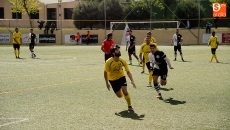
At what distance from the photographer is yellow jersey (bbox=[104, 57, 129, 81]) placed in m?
10.9

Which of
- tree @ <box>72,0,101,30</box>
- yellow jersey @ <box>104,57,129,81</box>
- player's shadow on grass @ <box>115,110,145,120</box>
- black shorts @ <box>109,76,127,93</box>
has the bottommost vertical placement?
player's shadow on grass @ <box>115,110,145,120</box>

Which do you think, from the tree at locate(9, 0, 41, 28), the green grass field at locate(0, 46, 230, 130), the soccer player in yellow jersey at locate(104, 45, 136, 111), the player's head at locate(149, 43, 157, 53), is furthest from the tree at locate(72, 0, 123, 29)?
the soccer player in yellow jersey at locate(104, 45, 136, 111)

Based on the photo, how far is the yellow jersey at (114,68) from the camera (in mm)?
10867

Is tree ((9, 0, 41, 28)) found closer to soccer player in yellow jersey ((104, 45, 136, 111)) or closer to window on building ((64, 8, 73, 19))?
window on building ((64, 8, 73, 19))

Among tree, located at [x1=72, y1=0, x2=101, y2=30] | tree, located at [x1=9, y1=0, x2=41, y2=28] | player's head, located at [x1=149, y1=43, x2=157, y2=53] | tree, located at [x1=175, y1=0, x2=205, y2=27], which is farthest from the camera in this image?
tree, located at [x1=9, y1=0, x2=41, y2=28]

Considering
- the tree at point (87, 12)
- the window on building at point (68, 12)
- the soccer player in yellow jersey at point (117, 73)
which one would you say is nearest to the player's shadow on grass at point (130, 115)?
the soccer player in yellow jersey at point (117, 73)

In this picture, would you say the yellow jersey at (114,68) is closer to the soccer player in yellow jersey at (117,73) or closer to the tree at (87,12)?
the soccer player in yellow jersey at (117,73)

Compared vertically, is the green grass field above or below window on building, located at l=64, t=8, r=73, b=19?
below

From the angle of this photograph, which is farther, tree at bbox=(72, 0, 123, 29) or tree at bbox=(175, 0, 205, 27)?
tree at bbox=(72, 0, 123, 29)

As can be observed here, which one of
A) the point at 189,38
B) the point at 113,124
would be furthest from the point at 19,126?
the point at 189,38

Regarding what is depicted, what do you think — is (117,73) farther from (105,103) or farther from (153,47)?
(153,47)

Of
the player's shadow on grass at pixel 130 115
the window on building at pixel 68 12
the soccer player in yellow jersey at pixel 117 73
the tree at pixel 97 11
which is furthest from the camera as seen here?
the window on building at pixel 68 12

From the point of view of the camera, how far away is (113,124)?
30.4ft

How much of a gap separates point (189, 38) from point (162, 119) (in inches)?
1494
